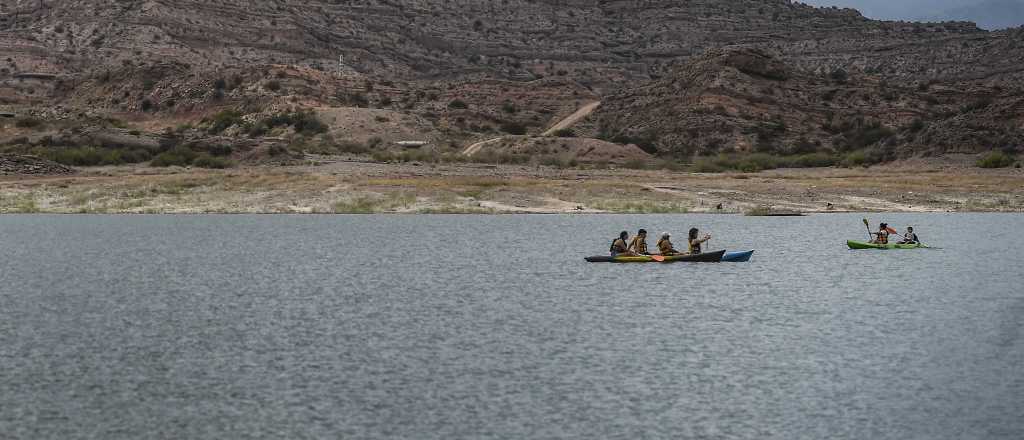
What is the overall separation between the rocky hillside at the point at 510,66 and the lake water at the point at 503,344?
198 ft

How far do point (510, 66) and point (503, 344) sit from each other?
158390mm

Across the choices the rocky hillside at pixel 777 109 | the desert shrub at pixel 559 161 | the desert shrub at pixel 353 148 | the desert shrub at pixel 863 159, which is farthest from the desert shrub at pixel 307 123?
the desert shrub at pixel 863 159

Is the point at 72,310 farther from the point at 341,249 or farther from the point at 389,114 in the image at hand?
the point at 389,114

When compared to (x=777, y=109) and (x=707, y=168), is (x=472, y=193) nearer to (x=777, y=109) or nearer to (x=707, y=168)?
(x=707, y=168)

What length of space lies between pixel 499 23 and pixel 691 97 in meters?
87.0

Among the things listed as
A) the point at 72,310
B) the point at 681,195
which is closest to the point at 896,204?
the point at 681,195

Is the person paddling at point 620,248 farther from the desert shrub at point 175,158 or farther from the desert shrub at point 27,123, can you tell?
the desert shrub at point 27,123

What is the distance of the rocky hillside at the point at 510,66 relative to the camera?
111m

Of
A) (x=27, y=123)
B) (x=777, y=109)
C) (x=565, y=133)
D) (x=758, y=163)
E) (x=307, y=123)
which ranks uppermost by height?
(x=777, y=109)

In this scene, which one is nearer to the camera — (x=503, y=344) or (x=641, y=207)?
(x=503, y=344)

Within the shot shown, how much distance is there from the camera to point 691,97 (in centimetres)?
11088

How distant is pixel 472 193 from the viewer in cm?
6362

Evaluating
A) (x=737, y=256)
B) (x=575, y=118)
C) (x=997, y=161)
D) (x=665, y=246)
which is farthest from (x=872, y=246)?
(x=575, y=118)

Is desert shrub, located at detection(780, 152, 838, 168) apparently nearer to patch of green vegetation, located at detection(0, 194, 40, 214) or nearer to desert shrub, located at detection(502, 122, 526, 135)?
desert shrub, located at detection(502, 122, 526, 135)
